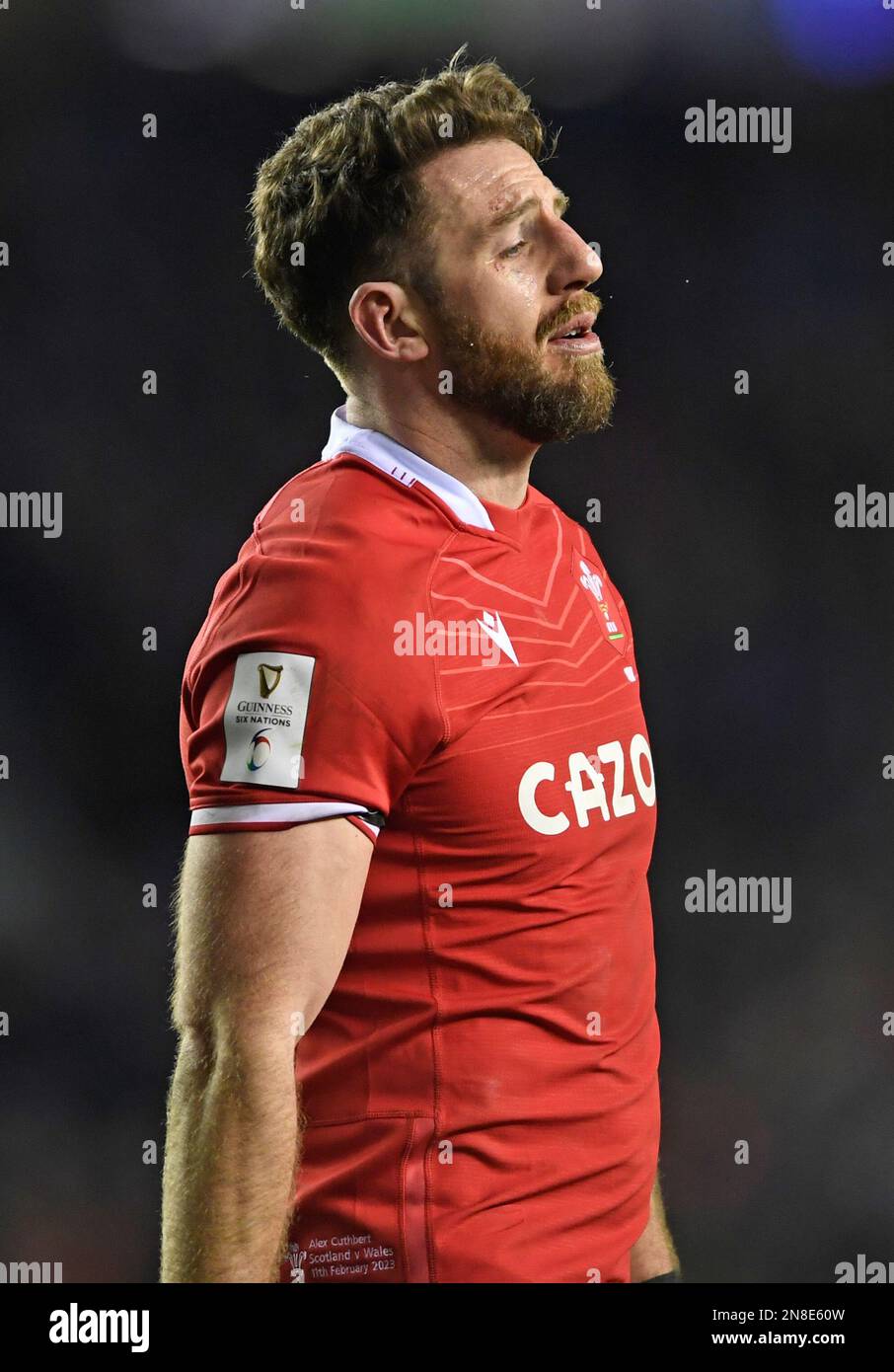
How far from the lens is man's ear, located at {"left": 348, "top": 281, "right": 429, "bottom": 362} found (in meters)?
1.48

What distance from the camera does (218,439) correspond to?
2.53 m

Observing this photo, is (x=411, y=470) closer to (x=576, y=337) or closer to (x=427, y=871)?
(x=576, y=337)

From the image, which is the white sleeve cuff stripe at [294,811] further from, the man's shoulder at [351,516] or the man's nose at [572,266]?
the man's nose at [572,266]

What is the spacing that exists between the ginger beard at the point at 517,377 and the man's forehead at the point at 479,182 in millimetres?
97

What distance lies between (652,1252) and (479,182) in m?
1.21

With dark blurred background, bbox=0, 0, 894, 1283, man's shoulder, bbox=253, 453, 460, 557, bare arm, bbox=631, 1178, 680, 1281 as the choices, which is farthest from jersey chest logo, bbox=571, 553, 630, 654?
dark blurred background, bbox=0, 0, 894, 1283

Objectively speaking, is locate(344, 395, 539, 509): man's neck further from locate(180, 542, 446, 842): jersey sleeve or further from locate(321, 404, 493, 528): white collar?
locate(180, 542, 446, 842): jersey sleeve

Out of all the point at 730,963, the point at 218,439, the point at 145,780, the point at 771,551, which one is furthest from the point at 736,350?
the point at 145,780

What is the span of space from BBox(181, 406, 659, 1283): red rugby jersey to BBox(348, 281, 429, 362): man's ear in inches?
6.4

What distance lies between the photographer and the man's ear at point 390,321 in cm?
148

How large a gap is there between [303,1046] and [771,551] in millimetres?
1604

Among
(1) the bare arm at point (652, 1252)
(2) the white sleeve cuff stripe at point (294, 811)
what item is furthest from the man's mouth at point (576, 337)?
(1) the bare arm at point (652, 1252)

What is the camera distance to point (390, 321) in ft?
4.87

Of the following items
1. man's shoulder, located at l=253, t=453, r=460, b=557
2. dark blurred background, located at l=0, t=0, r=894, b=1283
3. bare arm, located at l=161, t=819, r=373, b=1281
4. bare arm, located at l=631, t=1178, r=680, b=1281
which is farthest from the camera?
dark blurred background, located at l=0, t=0, r=894, b=1283
